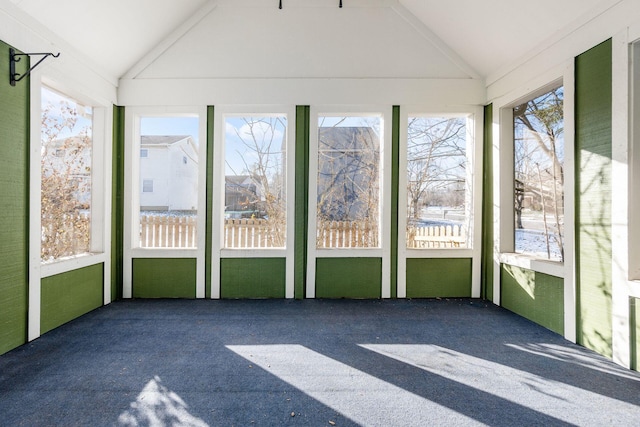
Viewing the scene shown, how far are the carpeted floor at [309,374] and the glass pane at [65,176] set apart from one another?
88cm

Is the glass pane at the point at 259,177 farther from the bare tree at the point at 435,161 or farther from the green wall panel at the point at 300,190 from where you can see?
the bare tree at the point at 435,161

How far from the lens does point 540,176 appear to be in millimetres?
3652

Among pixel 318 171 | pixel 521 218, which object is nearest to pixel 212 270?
pixel 318 171

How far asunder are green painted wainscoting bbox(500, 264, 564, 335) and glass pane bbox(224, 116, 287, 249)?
2921 millimetres

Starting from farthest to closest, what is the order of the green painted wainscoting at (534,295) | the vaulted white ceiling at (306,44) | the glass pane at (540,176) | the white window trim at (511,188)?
the vaulted white ceiling at (306,44), the glass pane at (540,176), the green painted wainscoting at (534,295), the white window trim at (511,188)

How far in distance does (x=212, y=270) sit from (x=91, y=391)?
218cm

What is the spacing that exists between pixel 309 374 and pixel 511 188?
337cm

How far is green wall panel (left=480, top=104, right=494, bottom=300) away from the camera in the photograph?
4.23 m

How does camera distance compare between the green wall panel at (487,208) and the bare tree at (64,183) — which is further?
the green wall panel at (487,208)

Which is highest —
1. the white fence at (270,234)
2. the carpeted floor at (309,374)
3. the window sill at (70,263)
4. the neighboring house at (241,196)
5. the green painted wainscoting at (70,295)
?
the neighboring house at (241,196)

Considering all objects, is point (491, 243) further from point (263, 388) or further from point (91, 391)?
point (91, 391)

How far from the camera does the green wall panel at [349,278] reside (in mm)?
4340

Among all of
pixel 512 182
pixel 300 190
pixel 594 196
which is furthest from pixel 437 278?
pixel 300 190

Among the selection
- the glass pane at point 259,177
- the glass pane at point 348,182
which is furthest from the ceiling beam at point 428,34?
the glass pane at point 259,177
